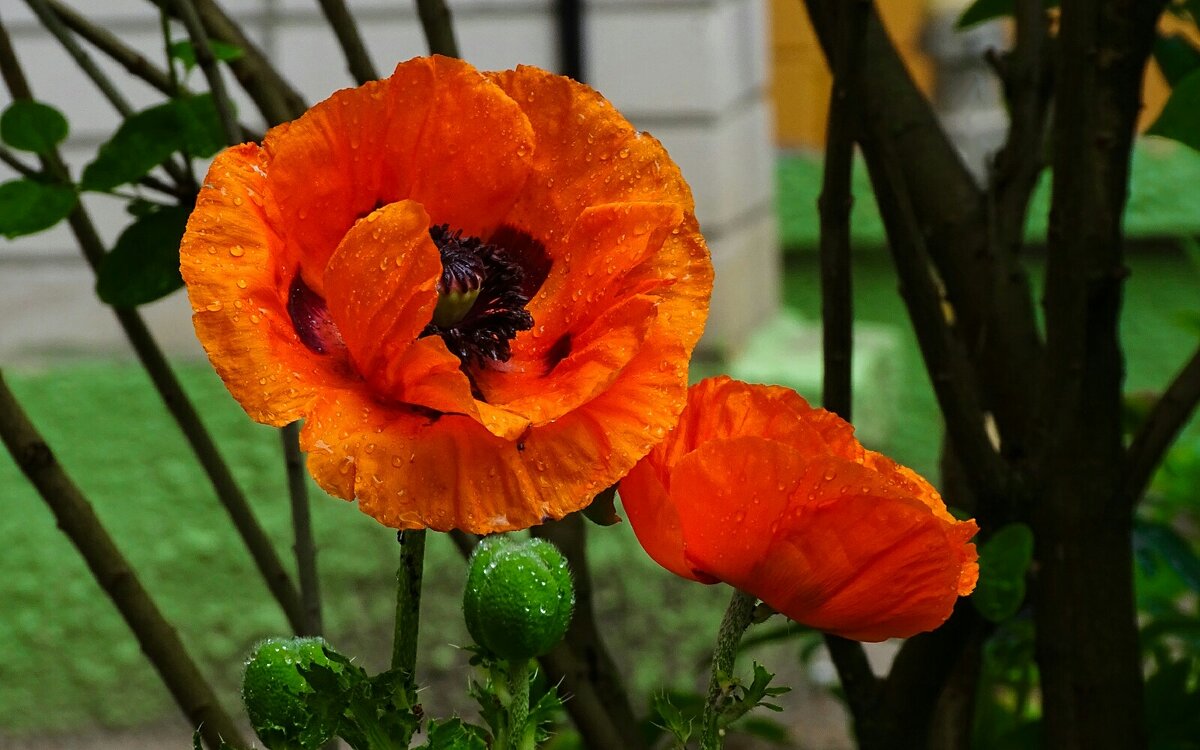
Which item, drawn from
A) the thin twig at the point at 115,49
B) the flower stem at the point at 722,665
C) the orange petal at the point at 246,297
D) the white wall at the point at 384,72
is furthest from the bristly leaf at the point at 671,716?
the white wall at the point at 384,72

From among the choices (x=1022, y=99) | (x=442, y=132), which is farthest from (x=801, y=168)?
(x=442, y=132)

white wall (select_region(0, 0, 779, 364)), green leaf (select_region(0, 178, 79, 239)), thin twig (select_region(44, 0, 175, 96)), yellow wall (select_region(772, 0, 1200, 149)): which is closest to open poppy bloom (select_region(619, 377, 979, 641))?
green leaf (select_region(0, 178, 79, 239))

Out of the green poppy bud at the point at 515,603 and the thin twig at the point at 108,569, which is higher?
the green poppy bud at the point at 515,603

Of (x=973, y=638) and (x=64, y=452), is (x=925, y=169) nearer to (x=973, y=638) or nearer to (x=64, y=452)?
(x=973, y=638)

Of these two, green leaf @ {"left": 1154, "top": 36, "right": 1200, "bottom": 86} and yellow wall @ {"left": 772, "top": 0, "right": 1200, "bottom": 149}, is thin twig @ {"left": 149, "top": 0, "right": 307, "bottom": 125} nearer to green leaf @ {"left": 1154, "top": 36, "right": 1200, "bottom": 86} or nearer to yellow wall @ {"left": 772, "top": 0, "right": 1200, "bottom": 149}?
green leaf @ {"left": 1154, "top": 36, "right": 1200, "bottom": 86}

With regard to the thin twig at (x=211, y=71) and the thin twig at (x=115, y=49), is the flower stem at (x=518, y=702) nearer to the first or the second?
the thin twig at (x=211, y=71)
